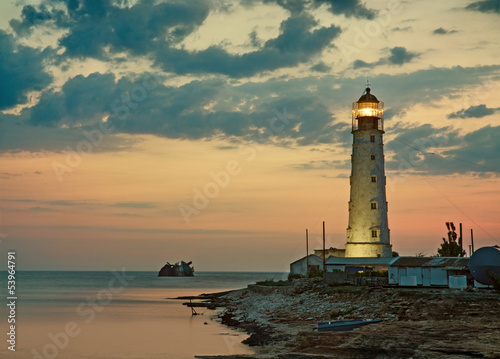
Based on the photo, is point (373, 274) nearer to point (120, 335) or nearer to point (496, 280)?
point (496, 280)

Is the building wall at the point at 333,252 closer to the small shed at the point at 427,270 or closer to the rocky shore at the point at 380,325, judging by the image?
the small shed at the point at 427,270

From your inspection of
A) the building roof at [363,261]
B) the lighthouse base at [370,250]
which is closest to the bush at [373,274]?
the building roof at [363,261]

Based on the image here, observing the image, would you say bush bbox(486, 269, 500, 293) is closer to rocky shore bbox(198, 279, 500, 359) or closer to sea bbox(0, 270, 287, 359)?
rocky shore bbox(198, 279, 500, 359)

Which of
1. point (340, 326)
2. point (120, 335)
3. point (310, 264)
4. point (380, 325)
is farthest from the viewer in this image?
point (310, 264)

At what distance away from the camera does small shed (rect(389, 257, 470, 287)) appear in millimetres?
52031

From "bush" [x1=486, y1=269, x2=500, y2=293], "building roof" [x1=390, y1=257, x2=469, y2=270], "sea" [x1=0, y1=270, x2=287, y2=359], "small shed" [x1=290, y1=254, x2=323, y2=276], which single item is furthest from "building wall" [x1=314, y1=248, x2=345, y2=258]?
"bush" [x1=486, y1=269, x2=500, y2=293]

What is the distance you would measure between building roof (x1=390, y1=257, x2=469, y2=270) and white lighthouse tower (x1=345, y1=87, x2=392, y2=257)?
363 inches

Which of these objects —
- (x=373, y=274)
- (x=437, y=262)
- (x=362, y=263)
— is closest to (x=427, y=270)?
(x=437, y=262)

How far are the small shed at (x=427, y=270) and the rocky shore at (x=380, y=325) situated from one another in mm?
6501

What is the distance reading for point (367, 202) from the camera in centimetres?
6606

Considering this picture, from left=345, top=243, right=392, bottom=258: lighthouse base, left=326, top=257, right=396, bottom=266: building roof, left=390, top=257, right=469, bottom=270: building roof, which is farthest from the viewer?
left=345, top=243, right=392, bottom=258: lighthouse base

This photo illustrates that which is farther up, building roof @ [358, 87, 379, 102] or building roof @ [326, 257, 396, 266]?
building roof @ [358, 87, 379, 102]

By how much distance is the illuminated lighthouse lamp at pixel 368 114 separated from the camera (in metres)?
67.6

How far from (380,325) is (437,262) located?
22.9 m
